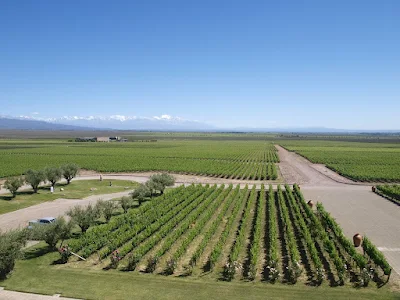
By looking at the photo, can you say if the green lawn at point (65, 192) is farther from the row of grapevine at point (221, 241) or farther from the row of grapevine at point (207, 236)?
the row of grapevine at point (221, 241)

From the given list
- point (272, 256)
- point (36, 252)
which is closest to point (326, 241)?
point (272, 256)

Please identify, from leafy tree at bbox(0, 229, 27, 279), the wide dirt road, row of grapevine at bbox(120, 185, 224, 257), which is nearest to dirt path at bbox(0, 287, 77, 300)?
leafy tree at bbox(0, 229, 27, 279)

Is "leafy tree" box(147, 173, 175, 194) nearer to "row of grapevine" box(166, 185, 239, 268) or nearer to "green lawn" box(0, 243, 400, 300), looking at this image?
"row of grapevine" box(166, 185, 239, 268)

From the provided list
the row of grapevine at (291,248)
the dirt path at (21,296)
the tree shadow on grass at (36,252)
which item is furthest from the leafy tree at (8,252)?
the row of grapevine at (291,248)

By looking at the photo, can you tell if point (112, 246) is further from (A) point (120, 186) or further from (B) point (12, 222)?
(A) point (120, 186)

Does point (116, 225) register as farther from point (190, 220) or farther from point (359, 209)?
point (359, 209)

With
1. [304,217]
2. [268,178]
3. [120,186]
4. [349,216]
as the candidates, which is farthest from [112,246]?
[268,178]
